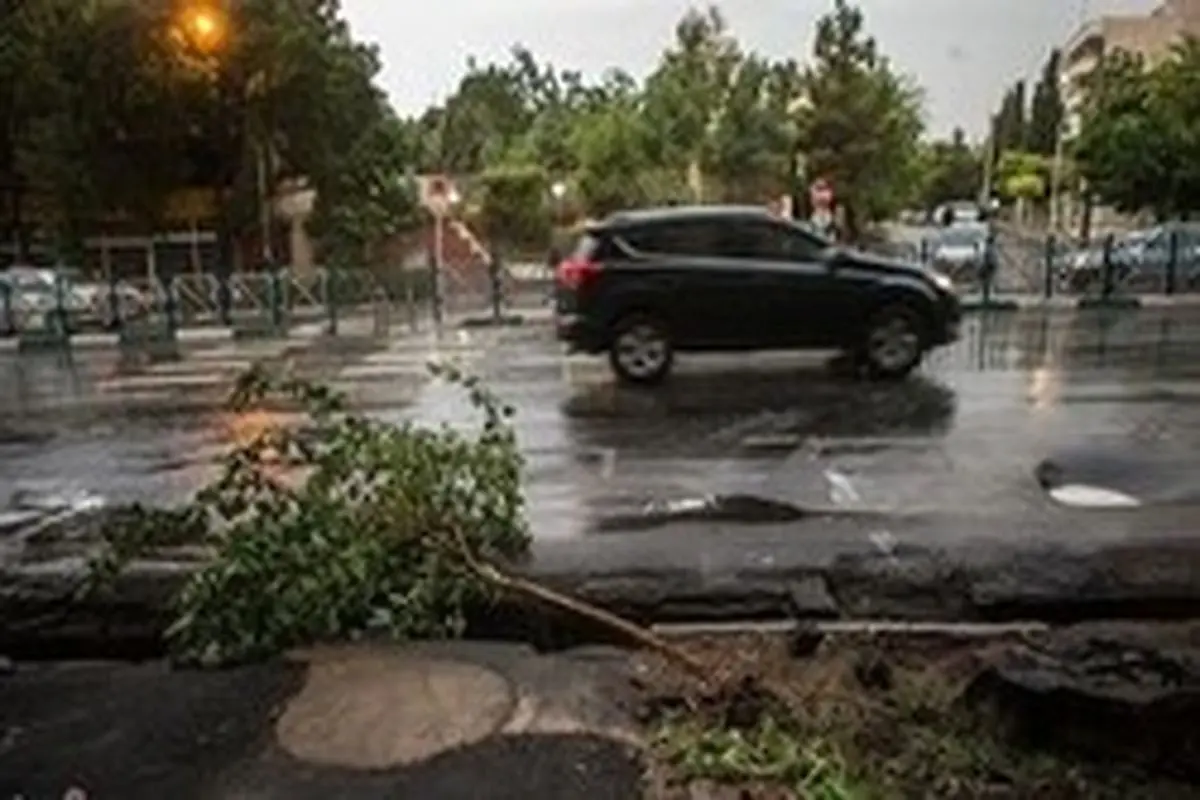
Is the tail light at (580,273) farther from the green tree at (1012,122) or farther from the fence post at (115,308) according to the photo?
the green tree at (1012,122)

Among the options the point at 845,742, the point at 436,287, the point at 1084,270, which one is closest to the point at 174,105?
the point at 436,287

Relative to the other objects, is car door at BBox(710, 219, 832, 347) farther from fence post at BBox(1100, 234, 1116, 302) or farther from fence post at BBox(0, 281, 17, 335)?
fence post at BBox(0, 281, 17, 335)

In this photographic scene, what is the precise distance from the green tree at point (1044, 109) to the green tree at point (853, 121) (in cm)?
5590

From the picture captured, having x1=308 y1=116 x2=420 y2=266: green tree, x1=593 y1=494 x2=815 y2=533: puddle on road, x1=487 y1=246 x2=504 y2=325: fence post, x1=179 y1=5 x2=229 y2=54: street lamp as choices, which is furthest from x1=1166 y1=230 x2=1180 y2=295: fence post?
x1=179 y1=5 x2=229 y2=54: street lamp

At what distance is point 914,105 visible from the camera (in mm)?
58281

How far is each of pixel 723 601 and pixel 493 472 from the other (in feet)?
3.85

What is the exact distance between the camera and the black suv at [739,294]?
16156 millimetres

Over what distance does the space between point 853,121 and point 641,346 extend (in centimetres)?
3519

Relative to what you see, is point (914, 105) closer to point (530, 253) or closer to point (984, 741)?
point (530, 253)

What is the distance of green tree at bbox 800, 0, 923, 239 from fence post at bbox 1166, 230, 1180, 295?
19.6 metres

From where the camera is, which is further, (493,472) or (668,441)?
(668,441)

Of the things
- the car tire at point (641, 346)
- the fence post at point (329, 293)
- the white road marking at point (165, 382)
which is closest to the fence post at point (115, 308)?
the fence post at point (329, 293)

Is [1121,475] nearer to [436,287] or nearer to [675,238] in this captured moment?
[675,238]

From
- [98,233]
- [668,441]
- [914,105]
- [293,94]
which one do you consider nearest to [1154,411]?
[668,441]
